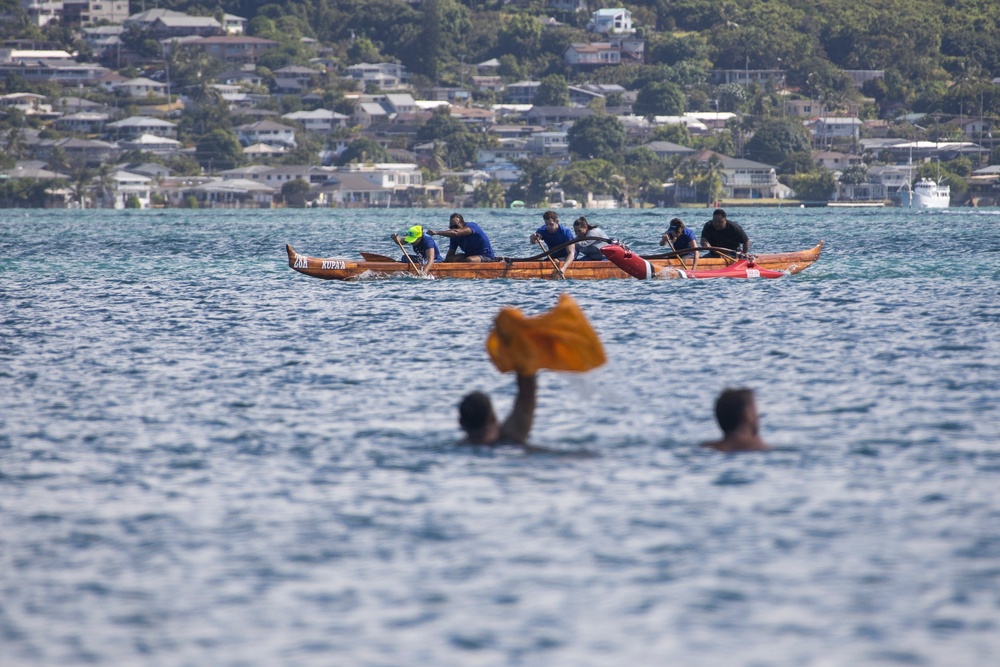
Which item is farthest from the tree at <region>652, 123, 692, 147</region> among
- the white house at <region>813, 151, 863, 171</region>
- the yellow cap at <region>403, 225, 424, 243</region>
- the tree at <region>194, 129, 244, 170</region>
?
the yellow cap at <region>403, 225, 424, 243</region>

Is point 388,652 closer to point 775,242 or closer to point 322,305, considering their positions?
point 322,305

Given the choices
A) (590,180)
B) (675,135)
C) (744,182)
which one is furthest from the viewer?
(675,135)

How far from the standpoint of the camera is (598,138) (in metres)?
177

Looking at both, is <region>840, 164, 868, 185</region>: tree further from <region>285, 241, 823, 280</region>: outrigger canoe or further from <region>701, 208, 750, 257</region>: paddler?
<region>701, 208, 750, 257</region>: paddler

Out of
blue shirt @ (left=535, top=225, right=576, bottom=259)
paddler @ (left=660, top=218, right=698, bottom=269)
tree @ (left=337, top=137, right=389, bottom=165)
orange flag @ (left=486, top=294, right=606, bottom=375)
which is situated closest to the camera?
orange flag @ (left=486, top=294, right=606, bottom=375)

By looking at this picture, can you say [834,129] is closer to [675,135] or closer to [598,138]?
[675,135]

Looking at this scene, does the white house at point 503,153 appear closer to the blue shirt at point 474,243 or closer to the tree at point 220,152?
the tree at point 220,152

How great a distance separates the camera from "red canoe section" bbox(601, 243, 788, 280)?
28.7m

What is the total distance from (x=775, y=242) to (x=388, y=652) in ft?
175

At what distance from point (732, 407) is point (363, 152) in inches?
6656

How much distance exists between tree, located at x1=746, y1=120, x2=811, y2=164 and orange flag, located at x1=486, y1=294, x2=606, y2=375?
169 m

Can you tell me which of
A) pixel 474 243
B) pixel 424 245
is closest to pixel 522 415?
pixel 424 245

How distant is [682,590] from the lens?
8.66 metres

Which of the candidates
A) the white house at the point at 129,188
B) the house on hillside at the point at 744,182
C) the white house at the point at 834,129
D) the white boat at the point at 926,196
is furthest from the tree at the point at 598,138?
the white house at the point at 129,188
